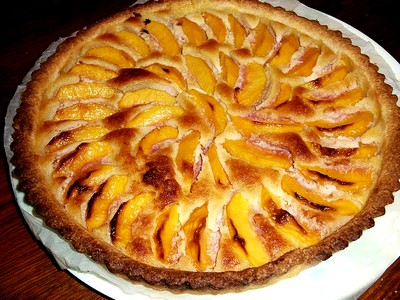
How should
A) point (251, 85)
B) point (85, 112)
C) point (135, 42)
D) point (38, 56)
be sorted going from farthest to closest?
point (38, 56) < point (135, 42) < point (251, 85) < point (85, 112)

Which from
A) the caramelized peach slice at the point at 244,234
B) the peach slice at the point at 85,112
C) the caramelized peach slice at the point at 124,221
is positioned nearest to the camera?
the caramelized peach slice at the point at 244,234

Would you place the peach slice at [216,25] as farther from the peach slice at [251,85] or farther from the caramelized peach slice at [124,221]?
the caramelized peach slice at [124,221]

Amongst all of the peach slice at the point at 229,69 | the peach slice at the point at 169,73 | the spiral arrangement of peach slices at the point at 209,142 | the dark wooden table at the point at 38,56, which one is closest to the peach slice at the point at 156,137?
the spiral arrangement of peach slices at the point at 209,142

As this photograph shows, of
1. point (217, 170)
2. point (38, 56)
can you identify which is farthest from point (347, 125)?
point (38, 56)

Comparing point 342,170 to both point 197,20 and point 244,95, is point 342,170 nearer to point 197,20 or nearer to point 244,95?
point 244,95

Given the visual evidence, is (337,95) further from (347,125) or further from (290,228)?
(290,228)
